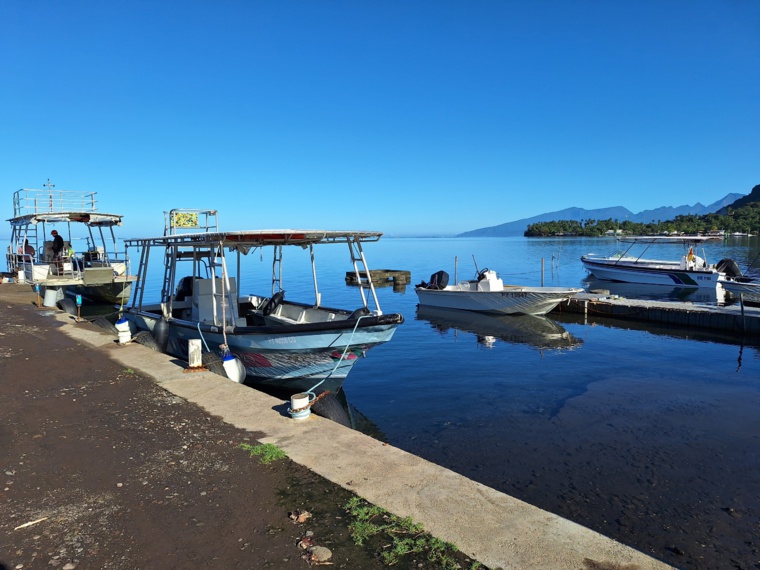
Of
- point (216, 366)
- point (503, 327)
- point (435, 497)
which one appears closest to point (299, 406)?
point (435, 497)

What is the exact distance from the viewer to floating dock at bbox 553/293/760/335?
65.5 feet

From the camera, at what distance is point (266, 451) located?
5.63 metres

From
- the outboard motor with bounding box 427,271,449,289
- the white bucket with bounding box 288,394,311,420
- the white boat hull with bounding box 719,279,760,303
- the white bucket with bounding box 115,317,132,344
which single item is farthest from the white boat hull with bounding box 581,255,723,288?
the white bucket with bounding box 115,317,132,344

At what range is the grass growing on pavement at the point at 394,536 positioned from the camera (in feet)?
12.5

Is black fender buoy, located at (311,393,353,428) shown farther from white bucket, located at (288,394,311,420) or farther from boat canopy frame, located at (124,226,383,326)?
boat canopy frame, located at (124,226,383,326)

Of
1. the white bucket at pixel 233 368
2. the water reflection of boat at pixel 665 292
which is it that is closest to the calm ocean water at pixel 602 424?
the white bucket at pixel 233 368

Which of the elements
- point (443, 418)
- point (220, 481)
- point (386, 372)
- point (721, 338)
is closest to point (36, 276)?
point (386, 372)

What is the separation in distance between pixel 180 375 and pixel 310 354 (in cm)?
247

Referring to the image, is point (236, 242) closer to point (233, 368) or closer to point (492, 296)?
point (233, 368)

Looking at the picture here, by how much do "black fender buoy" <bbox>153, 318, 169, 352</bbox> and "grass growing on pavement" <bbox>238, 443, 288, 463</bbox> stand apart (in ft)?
23.1

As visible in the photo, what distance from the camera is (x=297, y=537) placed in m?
4.07

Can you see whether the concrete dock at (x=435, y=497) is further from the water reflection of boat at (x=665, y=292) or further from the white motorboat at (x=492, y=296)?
the water reflection of boat at (x=665, y=292)

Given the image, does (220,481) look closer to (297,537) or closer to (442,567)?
(297,537)

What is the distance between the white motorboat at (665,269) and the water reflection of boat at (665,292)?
37 cm
